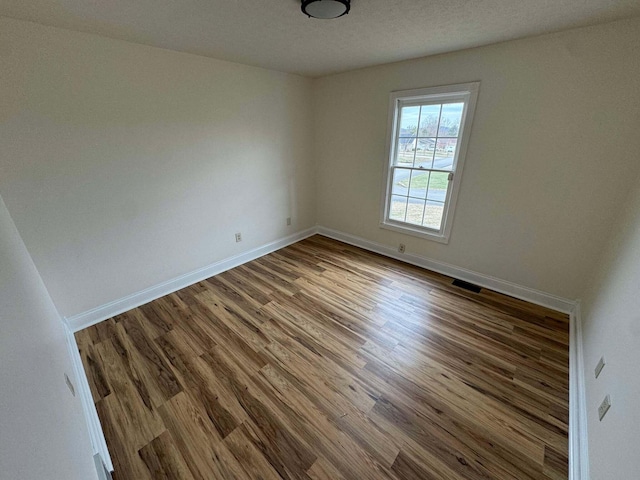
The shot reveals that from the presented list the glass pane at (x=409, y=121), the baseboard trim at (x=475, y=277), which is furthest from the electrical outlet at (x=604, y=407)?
the glass pane at (x=409, y=121)

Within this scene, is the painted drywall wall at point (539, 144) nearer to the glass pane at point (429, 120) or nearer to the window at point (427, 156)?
the window at point (427, 156)

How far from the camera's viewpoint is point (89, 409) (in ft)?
5.12

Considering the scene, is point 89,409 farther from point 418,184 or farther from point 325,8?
point 418,184

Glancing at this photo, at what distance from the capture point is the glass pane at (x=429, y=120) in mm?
2748

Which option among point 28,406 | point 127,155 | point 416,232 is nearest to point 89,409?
point 28,406

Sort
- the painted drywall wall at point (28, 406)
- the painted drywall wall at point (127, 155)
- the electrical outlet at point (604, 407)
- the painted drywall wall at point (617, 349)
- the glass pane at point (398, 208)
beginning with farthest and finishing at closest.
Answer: the glass pane at point (398, 208) < the painted drywall wall at point (127, 155) < the electrical outlet at point (604, 407) < the painted drywall wall at point (617, 349) < the painted drywall wall at point (28, 406)

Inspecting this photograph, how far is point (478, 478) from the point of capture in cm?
129

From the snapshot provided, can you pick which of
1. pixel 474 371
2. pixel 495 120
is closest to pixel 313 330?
pixel 474 371

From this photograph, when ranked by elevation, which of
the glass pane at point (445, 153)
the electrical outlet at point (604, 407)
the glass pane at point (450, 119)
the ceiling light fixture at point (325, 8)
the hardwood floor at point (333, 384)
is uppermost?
the ceiling light fixture at point (325, 8)

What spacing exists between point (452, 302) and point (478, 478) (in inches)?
59.4

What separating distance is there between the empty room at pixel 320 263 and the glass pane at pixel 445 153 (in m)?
0.02

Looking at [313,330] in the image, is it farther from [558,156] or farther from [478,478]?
[558,156]

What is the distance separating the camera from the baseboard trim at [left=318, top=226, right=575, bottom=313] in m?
2.46

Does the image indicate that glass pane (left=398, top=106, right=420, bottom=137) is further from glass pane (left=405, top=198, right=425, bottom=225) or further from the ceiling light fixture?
the ceiling light fixture
